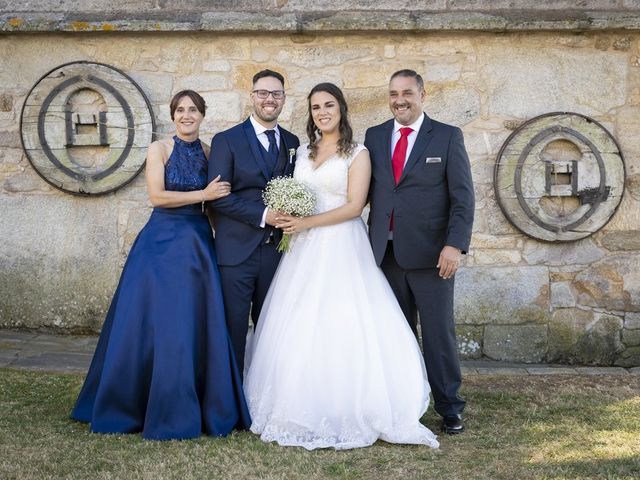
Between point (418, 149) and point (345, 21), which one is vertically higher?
point (345, 21)

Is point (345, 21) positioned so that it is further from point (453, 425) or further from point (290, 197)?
point (453, 425)

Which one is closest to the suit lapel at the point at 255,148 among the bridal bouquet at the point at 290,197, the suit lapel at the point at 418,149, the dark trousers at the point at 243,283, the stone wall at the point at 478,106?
the bridal bouquet at the point at 290,197

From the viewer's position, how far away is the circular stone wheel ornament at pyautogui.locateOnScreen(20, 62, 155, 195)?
6363 millimetres

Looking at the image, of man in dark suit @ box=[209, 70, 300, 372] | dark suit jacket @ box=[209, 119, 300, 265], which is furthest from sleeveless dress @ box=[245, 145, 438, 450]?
dark suit jacket @ box=[209, 119, 300, 265]

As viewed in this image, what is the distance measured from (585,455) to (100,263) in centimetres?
414

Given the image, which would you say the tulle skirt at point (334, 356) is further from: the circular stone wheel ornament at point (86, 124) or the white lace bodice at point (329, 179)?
the circular stone wheel ornament at point (86, 124)

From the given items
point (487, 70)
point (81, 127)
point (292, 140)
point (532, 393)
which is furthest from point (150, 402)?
point (487, 70)

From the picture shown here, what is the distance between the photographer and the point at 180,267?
14.2 ft

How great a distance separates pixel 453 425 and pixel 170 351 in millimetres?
1624

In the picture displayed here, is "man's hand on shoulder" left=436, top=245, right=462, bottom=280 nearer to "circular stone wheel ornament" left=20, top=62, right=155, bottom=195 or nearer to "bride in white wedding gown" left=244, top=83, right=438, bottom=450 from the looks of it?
"bride in white wedding gown" left=244, top=83, right=438, bottom=450

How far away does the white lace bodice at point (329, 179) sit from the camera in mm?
4398

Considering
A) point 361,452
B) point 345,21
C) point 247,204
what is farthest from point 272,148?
point 345,21

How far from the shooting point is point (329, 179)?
4.40 metres

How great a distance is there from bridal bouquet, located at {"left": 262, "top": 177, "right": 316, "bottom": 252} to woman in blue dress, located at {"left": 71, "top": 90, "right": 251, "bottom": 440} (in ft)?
0.95
